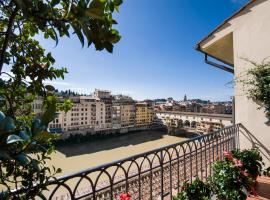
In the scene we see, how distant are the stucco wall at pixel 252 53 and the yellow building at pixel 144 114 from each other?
52.7 m

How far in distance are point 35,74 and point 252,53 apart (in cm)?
385

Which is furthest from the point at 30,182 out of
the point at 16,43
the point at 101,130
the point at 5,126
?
the point at 101,130

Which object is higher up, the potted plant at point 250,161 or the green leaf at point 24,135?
the green leaf at point 24,135

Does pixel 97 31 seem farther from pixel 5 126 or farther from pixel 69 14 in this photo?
pixel 5 126

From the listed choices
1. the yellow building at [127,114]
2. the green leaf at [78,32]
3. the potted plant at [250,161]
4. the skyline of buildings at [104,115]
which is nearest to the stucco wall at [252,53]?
the potted plant at [250,161]

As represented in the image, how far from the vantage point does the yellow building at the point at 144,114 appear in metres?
57.3

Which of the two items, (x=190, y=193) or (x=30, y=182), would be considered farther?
(x=190, y=193)

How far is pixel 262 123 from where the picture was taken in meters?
3.68

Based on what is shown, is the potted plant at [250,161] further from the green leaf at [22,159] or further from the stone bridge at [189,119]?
the stone bridge at [189,119]

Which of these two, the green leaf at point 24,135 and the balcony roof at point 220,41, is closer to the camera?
the green leaf at point 24,135

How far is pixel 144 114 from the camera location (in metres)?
58.9

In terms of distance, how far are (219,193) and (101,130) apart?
153 ft

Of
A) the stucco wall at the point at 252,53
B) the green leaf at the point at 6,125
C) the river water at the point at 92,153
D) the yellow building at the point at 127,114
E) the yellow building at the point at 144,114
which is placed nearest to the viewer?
the green leaf at the point at 6,125

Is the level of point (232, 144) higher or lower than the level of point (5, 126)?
lower
